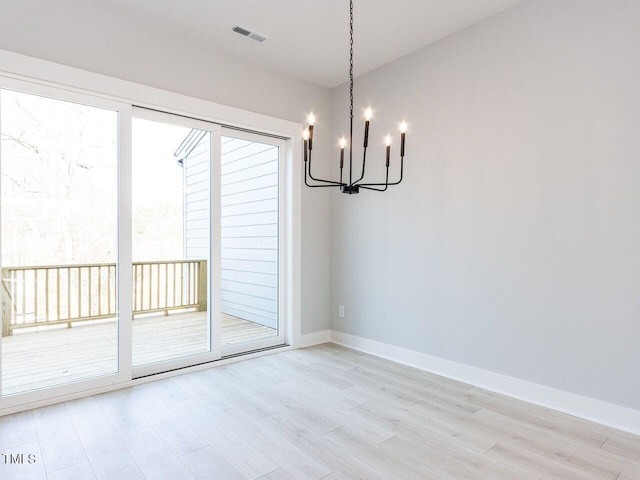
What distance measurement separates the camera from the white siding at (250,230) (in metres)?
3.88

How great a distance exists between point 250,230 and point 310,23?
80.8 inches

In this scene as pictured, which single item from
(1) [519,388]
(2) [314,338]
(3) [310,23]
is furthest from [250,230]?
(1) [519,388]

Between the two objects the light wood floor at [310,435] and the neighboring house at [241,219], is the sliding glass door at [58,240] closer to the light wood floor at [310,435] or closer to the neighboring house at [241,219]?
the light wood floor at [310,435]

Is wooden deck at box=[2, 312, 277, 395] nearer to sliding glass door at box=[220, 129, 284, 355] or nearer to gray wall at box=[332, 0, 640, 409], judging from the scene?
sliding glass door at box=[220, 129, 284, 355]

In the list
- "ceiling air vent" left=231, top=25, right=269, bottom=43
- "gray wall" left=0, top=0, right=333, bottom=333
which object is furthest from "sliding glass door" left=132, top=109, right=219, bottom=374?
"ceiling air vent" left=231, top=25, right=269, bottom=43

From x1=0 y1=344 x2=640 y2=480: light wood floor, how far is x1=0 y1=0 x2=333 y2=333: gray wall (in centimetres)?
159

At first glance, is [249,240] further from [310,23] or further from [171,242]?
[310,23]

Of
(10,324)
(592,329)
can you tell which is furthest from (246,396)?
(592,329)

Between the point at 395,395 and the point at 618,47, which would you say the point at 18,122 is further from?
the point at 618,47

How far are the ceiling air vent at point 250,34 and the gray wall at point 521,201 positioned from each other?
1282 mm

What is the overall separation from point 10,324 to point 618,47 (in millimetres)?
4528

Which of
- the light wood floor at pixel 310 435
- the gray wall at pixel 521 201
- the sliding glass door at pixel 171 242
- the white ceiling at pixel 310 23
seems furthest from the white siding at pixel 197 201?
the gray wall at pixel 521 201

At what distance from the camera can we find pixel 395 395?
301cm

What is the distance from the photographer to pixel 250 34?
3357 mm
